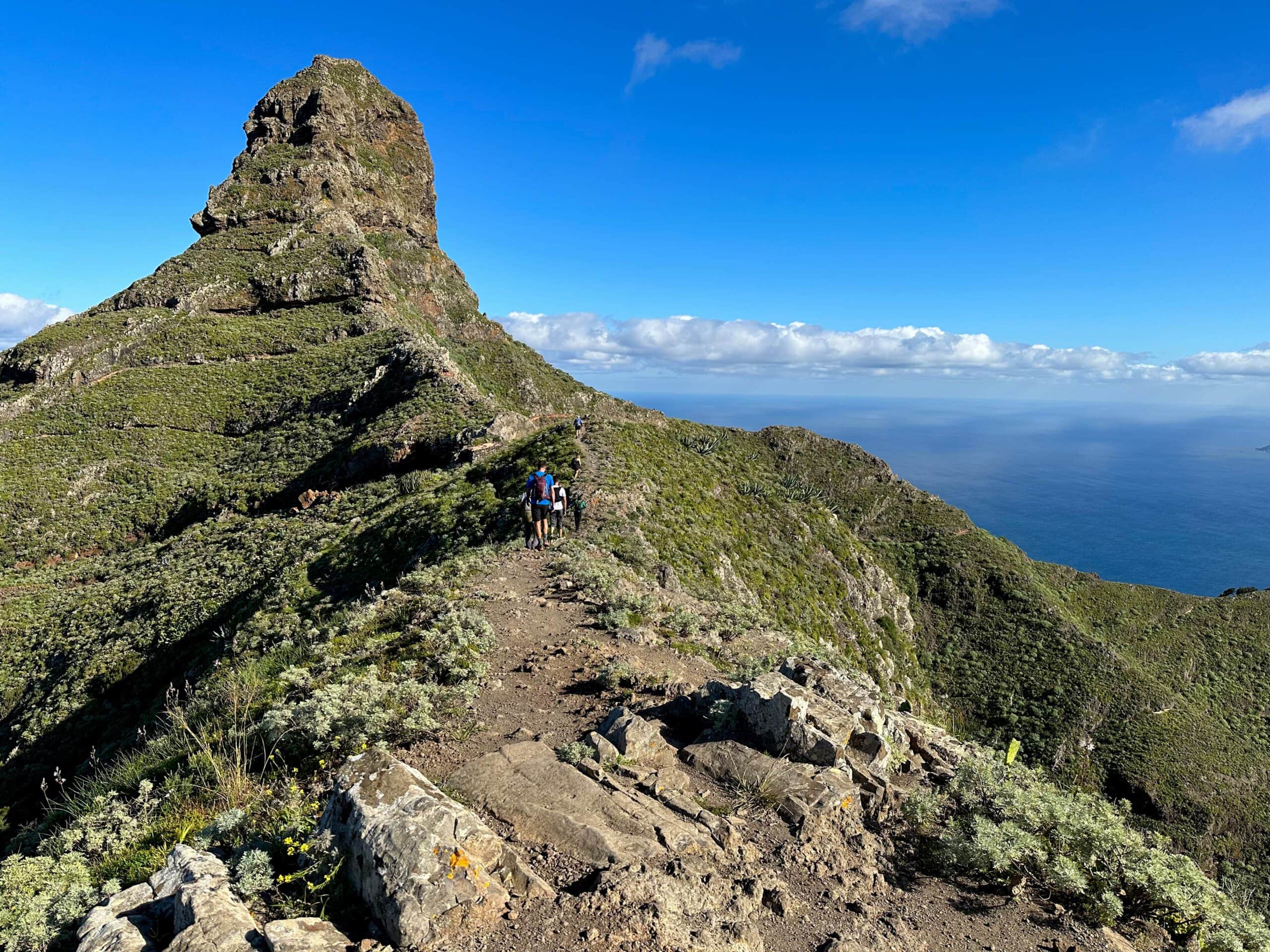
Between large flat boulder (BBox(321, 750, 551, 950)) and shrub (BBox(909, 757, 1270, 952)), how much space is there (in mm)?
4017

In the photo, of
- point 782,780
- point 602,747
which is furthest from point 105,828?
A: point 782,780

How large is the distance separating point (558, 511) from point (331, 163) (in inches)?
3010

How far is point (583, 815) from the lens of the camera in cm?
516

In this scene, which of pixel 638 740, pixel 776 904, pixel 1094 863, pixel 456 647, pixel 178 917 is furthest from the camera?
pixel 456 647

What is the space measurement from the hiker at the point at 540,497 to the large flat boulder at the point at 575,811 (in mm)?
8427

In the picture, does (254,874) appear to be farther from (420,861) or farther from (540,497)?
(540,497)

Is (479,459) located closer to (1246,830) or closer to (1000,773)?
(1000,773)

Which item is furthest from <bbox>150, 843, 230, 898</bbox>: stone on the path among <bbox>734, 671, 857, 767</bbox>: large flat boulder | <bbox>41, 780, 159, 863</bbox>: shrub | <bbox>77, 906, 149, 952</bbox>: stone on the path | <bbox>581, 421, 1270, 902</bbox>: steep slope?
<bbox>581, 421, 1270, 902</bbox>: steep slope

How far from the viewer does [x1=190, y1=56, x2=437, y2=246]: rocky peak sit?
62.6 metres

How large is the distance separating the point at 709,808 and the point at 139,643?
838 inches

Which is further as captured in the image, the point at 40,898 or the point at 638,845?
the point at 638,845

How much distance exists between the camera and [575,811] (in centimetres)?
523

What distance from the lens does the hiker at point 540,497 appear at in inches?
553

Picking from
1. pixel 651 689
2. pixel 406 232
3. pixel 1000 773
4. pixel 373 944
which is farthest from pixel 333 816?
pixel 406 232
